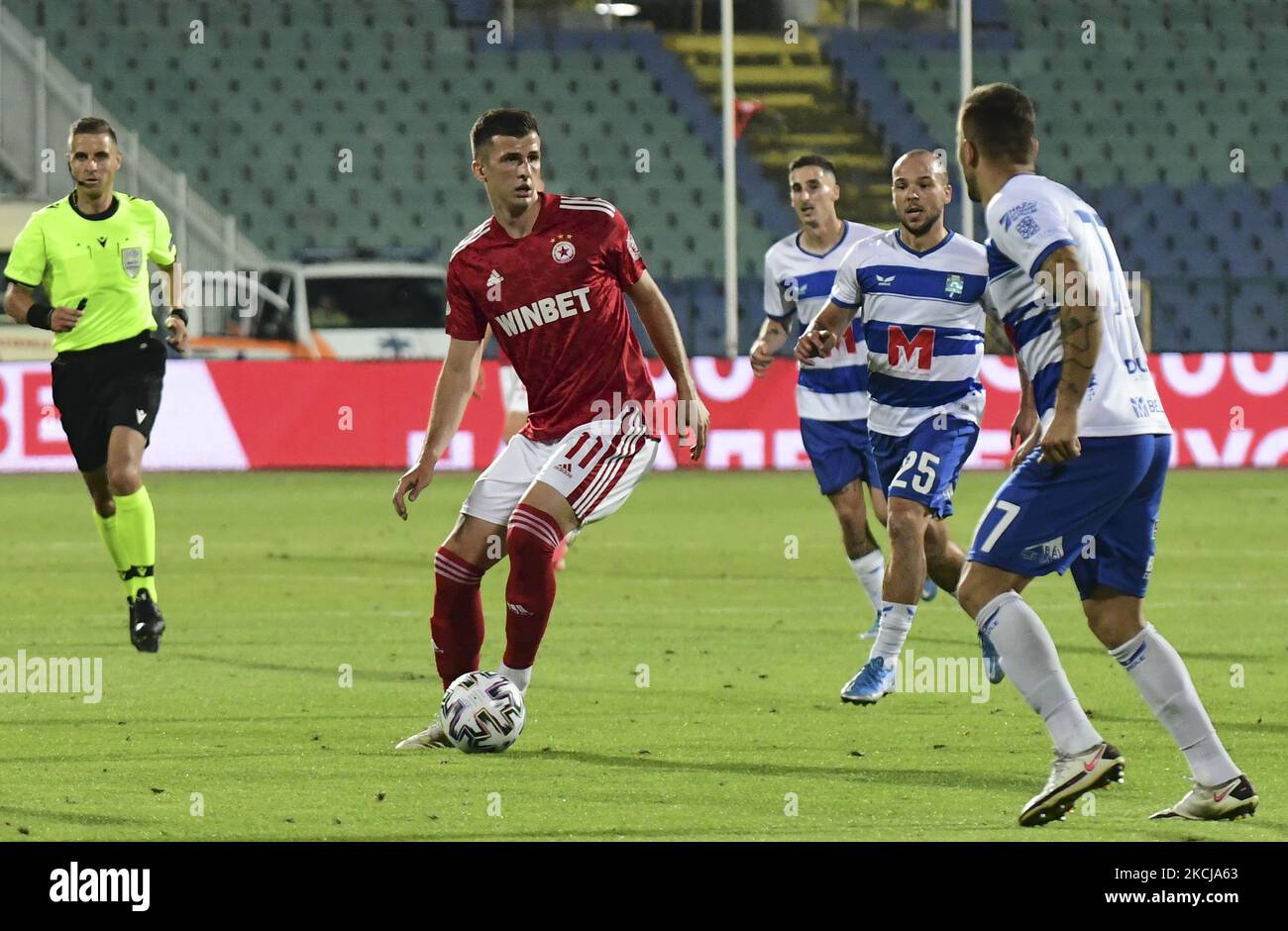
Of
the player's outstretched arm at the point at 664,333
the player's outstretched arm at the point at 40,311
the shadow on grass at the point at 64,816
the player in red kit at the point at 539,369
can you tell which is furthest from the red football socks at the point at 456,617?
the player's outstretched arm at the point at 40,311

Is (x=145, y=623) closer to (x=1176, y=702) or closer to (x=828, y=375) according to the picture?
(x=828, y=375)

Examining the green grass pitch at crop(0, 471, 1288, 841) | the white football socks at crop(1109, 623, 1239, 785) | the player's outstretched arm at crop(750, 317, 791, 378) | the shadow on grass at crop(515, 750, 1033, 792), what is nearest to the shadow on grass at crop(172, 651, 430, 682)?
the green grass pitch at crop(0, 471, 1288, 841)

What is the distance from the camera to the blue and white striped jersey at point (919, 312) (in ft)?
30.2

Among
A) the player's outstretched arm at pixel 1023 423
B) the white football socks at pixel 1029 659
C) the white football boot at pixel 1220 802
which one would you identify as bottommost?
the white football boot at pixel 1220 802

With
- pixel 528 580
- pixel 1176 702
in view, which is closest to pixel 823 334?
pixel 528 580

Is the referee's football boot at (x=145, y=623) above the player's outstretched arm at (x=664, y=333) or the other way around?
the other way around

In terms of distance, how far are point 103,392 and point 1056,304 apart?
570 centimetres

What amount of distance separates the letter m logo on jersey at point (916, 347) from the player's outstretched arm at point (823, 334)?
215mm

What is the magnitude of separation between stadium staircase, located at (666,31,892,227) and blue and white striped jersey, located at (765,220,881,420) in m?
19.2

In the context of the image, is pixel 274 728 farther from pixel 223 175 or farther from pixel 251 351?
pixel 223 175

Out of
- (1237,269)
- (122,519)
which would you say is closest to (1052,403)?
(122,519)

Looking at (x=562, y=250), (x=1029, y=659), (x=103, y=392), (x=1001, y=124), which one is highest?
(x=1001, y=124)

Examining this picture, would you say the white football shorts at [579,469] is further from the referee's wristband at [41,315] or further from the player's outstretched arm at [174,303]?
the referee's wristband at [41,315]

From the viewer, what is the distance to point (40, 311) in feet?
34.2
